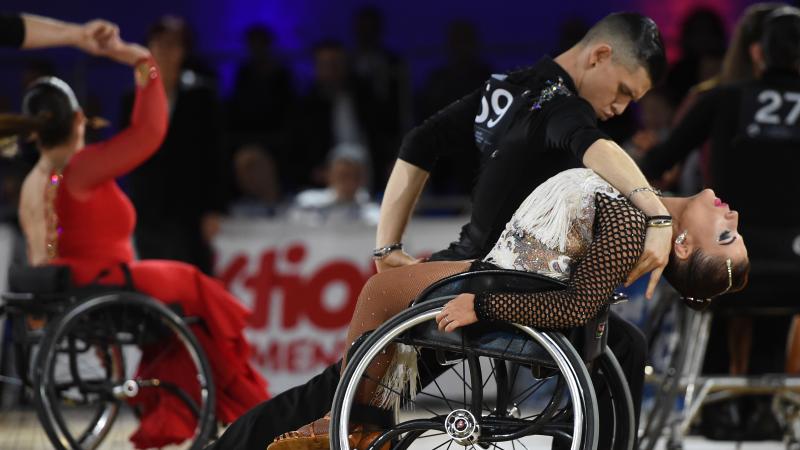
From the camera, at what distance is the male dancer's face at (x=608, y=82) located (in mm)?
3805

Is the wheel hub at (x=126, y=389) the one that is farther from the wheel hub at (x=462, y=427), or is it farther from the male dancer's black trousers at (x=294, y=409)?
the wheel hub at (x=462, y=427)

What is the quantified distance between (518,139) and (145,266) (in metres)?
1.72

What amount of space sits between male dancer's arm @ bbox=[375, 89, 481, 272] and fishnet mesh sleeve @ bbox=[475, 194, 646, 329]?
0.79 meters

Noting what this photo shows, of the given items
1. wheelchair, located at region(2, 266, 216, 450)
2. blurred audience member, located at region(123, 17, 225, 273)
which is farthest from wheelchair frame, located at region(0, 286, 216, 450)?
blurred audience member, located at region(123, 17, 225, 273)

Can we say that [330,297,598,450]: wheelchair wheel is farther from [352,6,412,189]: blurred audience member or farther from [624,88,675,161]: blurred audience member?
[352,6,412,189]: blurred audience member

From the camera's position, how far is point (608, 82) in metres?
3.83

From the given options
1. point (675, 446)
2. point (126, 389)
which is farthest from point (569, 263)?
point (126, 389)

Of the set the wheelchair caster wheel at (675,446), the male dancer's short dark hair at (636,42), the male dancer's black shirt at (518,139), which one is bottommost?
the wheelchair caster wheel at (675,446)

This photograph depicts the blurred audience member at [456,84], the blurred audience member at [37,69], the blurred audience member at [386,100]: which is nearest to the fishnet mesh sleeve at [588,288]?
the blurred audience member at [456,84]

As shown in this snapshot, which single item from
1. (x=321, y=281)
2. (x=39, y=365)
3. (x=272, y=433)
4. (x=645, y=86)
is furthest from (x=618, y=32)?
(x=321, y=281)

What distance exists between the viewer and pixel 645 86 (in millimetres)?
3828

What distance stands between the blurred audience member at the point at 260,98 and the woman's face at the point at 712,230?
4820mm

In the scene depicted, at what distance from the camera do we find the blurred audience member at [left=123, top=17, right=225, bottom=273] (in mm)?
6906

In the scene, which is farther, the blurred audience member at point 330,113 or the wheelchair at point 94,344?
the blurred audience member at point 330,113
